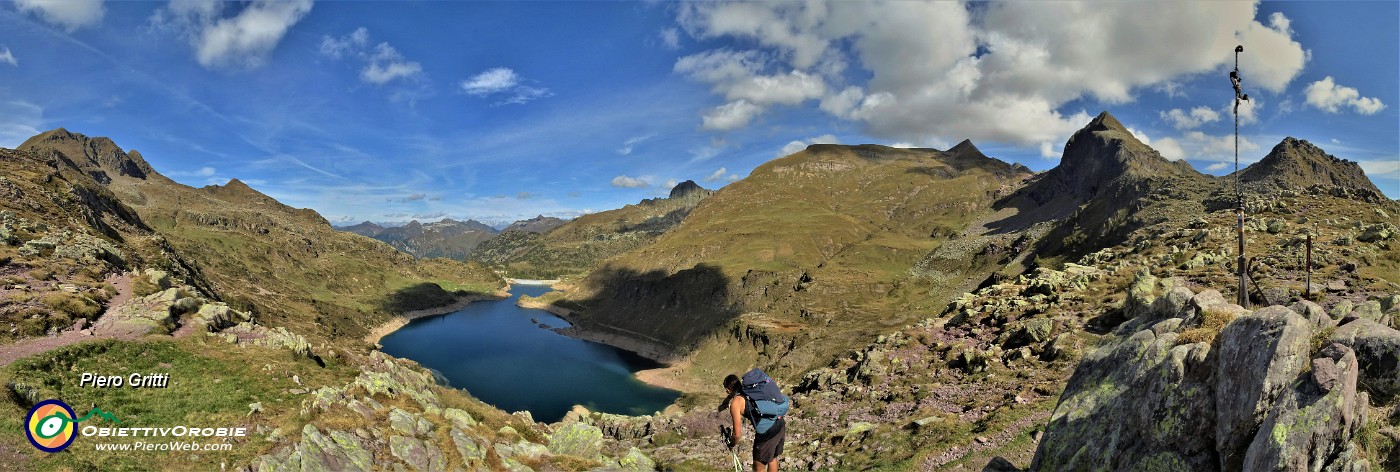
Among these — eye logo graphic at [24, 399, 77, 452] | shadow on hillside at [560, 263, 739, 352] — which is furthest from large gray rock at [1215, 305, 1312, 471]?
shadow on hillside at [560, 263, 739, 352]

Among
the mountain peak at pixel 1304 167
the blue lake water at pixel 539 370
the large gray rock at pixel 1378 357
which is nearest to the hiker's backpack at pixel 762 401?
the large gray rock at pixel 1378 357

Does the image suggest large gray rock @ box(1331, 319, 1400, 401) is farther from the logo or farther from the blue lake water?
the blue lake water

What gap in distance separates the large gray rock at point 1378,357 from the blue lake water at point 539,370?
10361cm

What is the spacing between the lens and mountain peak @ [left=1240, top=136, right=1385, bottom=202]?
128200 mm

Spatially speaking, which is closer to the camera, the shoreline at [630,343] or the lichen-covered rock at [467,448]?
the lichen-covered rock at [467,448]

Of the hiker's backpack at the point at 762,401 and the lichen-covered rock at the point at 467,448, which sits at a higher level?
the hiker's backpack at the point at 762,401

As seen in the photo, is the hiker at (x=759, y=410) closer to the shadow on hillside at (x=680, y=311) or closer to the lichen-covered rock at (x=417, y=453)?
the lichen-covered rock at (x=417, y=453)

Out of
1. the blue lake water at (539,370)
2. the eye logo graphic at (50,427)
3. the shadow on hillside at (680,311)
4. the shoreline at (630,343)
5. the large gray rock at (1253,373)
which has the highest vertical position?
the large gray rock at (1253,373)

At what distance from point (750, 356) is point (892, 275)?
6707cm

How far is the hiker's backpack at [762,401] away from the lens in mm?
11453

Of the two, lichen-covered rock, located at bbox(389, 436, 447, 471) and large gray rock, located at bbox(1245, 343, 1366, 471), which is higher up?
large gray rock, located at bbox(1245, 343, 1366, 471)

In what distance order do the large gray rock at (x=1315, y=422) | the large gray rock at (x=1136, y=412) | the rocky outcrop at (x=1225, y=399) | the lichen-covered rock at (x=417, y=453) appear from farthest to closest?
the lichen-covered rock at (x=417, y=453) < the large gray rock at (x=1136, y=412) < the rocky outcrop at (x=1225, y=399) < the large gray rock at (x=1315, y=422)

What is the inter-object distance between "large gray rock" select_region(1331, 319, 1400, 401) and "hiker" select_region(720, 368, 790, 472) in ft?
35.9

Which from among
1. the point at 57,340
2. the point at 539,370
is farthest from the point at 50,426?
the point at 539,370
